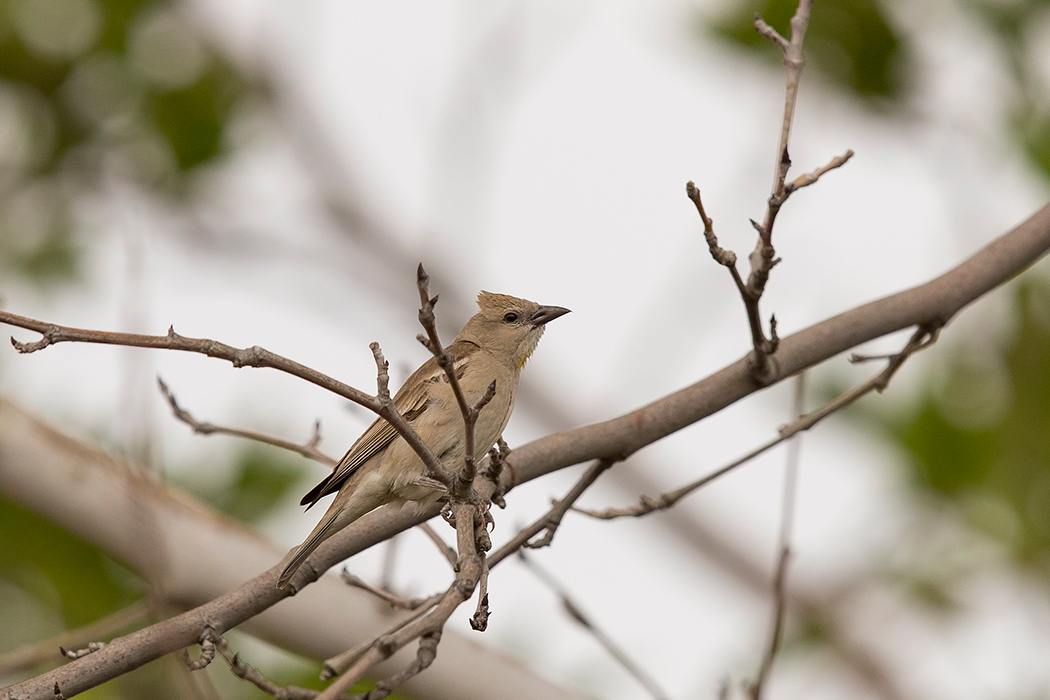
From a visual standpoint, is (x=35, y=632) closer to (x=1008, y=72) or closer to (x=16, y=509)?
(x=16, y=509)

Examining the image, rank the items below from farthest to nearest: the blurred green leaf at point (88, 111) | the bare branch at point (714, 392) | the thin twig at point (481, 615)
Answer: the blurred green leaf at point (88, 111), the bare branch at point (714, 392), the thin twig at point (481, 615)

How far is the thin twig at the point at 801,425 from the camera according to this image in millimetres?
3430

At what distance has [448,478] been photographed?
103 inches

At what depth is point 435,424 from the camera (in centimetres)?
454

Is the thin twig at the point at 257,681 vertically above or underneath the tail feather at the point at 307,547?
underneath

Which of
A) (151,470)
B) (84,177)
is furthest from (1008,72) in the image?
(84,177)

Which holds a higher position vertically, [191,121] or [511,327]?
[191,121]

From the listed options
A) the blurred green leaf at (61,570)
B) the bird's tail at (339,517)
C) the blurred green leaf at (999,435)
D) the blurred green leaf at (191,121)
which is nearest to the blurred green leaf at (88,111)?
the blurred green leaf at (191,121)

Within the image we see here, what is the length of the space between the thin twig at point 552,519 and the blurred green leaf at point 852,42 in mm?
3421

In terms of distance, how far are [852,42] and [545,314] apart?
239 centimetres

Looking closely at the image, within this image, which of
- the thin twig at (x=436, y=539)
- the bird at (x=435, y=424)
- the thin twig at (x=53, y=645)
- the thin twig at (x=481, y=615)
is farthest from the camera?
the bird at (x=435, y=424)

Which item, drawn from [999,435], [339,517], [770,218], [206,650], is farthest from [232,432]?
[999,435]

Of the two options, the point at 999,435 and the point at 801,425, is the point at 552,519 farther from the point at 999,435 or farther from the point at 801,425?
the point at 999,435

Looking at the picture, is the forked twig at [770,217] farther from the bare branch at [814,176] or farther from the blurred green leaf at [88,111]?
the blurred green leaf at [88,111]
